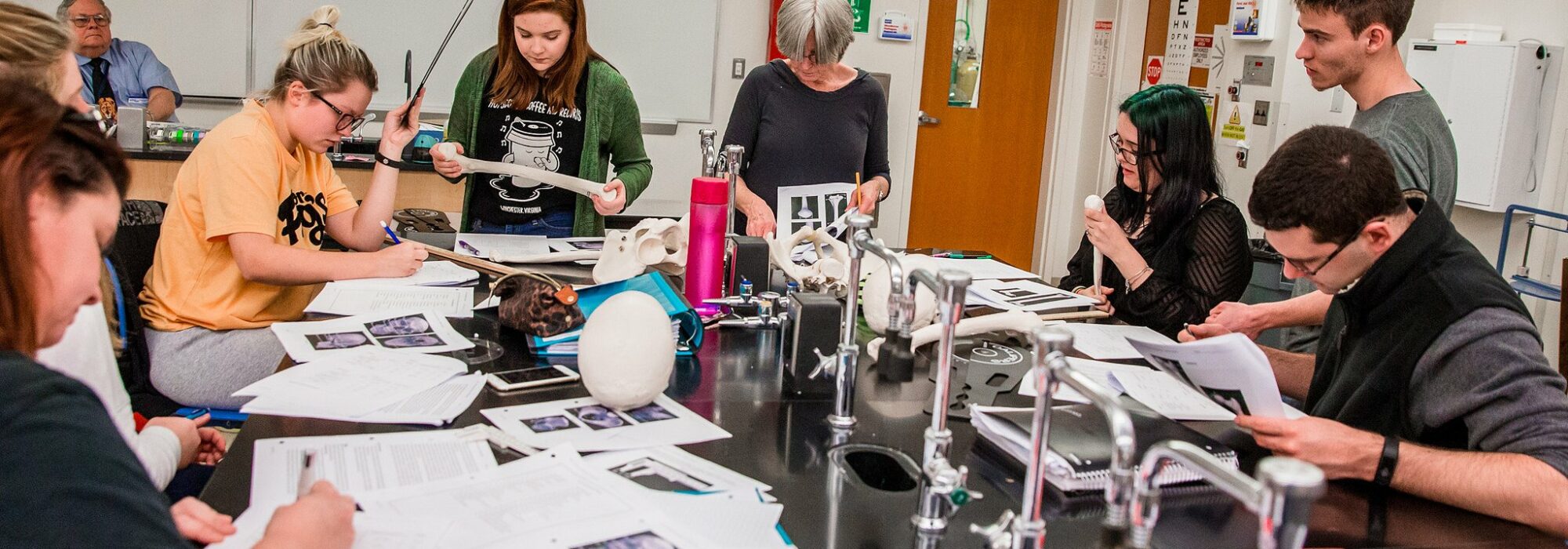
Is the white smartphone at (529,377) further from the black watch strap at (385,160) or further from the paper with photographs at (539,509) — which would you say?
the black watch strap at (385,160)

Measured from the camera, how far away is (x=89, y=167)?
101cm

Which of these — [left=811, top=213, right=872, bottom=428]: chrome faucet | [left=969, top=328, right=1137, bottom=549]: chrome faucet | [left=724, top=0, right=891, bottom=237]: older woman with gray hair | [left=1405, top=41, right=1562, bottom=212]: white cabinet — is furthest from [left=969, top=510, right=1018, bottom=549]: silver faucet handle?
[left=1405, top=41, right=1562, bottom=212]: white cabinet

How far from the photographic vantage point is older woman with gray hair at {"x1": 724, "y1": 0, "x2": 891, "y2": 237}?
139 inches

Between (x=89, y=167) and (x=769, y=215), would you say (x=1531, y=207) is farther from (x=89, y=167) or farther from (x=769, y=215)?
(x=89, y=167)

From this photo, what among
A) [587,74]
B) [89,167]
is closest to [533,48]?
[587,74]

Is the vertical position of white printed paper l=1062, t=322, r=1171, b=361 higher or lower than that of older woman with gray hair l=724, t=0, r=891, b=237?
lower

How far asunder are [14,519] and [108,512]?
0.06 metres

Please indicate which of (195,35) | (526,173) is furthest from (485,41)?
(526,173)

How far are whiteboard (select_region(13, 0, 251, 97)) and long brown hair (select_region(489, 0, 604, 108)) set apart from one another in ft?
9.48

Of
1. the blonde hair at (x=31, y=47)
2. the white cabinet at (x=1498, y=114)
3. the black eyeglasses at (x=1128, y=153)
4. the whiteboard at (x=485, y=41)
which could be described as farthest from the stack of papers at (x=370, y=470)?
the whiteboard at (x=485, y=41)

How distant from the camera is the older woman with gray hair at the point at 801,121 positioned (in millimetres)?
3543

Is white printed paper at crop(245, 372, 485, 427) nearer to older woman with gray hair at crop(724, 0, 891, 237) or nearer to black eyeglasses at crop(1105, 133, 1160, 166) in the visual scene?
black eyeglasses at crop(1105, 133, 1160, 166)

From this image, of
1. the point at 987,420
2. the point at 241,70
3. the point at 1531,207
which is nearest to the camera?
the point at 987,420

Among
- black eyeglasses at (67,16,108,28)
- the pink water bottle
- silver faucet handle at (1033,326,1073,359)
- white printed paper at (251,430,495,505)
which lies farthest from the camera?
black eyeglasses at (67,16,108,28)
